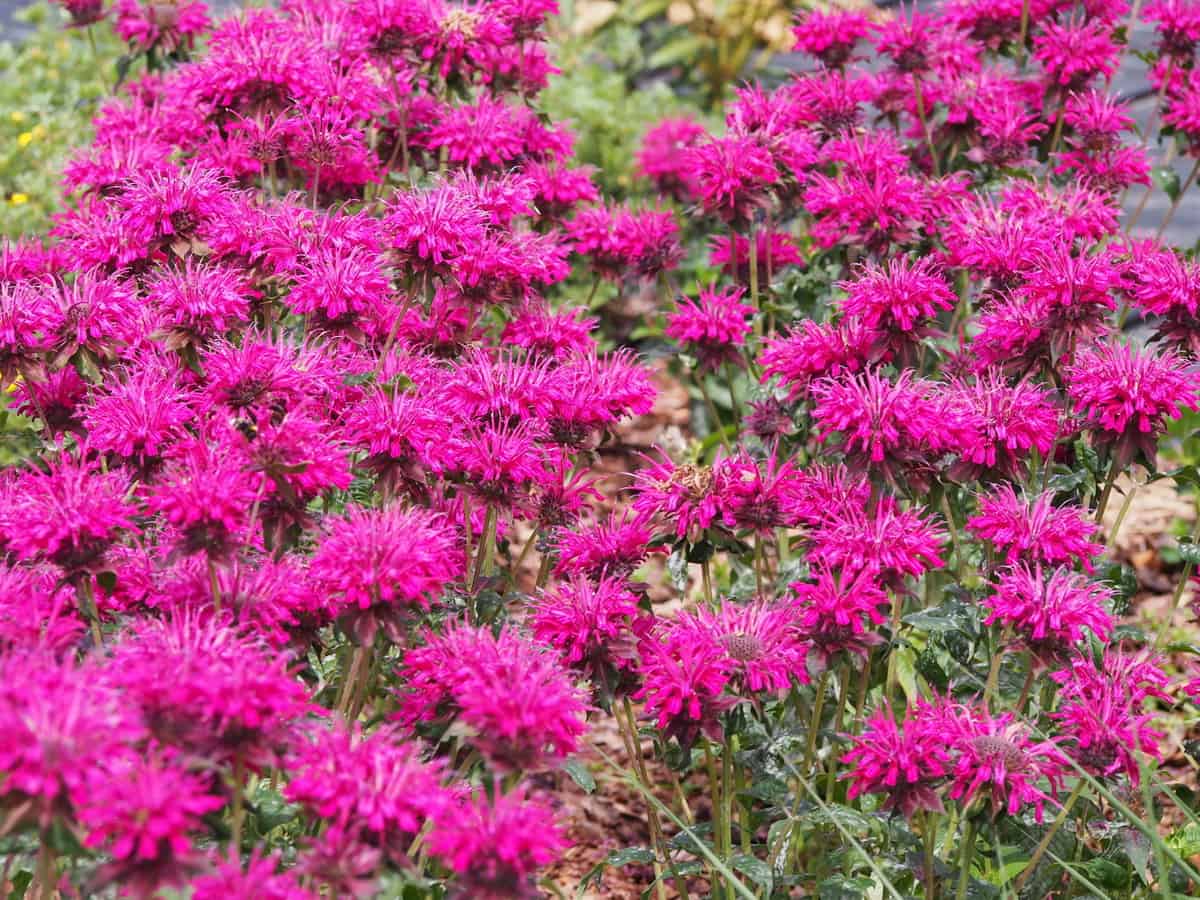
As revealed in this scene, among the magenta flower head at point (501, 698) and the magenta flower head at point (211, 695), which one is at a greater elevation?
the magenta flower head at point (211, 695)

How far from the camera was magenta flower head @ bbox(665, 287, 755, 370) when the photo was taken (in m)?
2.96

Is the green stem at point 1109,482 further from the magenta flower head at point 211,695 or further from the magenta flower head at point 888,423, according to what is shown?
the magenta flower head at point 211,695

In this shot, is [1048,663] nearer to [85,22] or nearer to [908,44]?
[908,44]

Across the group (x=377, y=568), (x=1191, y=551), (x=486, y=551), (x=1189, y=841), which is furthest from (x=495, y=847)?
(x=1191, y=551)

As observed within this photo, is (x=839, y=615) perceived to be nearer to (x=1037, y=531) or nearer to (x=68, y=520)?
(x=1037, y=531)

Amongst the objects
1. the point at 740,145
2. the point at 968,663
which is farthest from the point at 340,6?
the point at 968,663

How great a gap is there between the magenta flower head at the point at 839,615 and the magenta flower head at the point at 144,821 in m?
1.05

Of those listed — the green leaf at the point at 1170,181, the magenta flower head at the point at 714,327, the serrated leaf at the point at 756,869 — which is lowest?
the serrated leaf at the point at 756,869

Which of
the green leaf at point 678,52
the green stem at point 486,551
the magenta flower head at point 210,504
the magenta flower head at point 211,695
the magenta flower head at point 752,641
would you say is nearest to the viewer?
the magenta flower head at point 211,695

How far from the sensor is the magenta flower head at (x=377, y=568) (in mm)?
1889

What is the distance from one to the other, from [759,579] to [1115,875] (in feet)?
2.79

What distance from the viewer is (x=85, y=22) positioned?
3791 millimetres

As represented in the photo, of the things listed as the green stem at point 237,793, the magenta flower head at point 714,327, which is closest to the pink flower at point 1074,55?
the magenta flower head at point 714,327

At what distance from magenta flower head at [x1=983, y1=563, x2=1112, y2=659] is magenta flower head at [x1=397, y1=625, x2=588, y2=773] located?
0.74 metres
